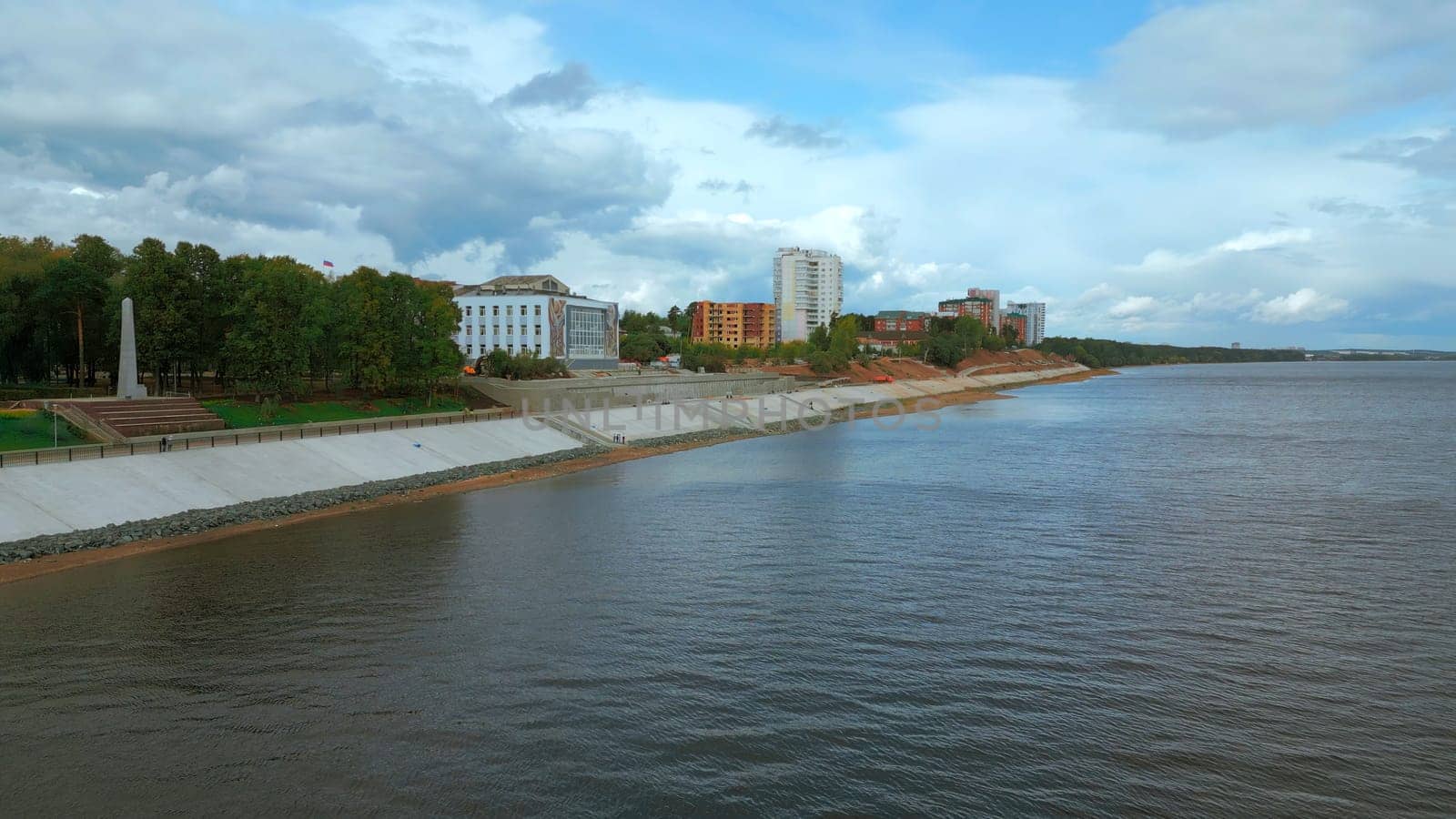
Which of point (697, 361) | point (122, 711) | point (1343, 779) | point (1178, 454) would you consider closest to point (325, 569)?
point (122, 711)

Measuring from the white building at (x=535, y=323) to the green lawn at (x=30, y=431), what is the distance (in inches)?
2853

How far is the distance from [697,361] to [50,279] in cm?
8254

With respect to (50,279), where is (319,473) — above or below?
below

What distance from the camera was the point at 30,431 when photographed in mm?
41656

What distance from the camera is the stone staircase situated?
45.1 m

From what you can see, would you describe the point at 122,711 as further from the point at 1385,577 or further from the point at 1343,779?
the point at 1385,577

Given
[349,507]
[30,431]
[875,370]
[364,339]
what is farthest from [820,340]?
[30,431]

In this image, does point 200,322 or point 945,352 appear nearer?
point 200,322

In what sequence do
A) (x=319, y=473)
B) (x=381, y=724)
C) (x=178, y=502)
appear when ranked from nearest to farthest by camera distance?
(x=381, y=724) < (x=178, y=502) < (x=319, y=473)

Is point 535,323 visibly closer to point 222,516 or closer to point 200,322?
point 200,322

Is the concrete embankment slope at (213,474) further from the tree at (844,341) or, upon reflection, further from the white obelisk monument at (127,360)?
the tree at (844,341)

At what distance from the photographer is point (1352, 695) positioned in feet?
54.8

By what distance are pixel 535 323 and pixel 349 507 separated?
86.5m

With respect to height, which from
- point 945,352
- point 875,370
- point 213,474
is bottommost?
point 213,474
